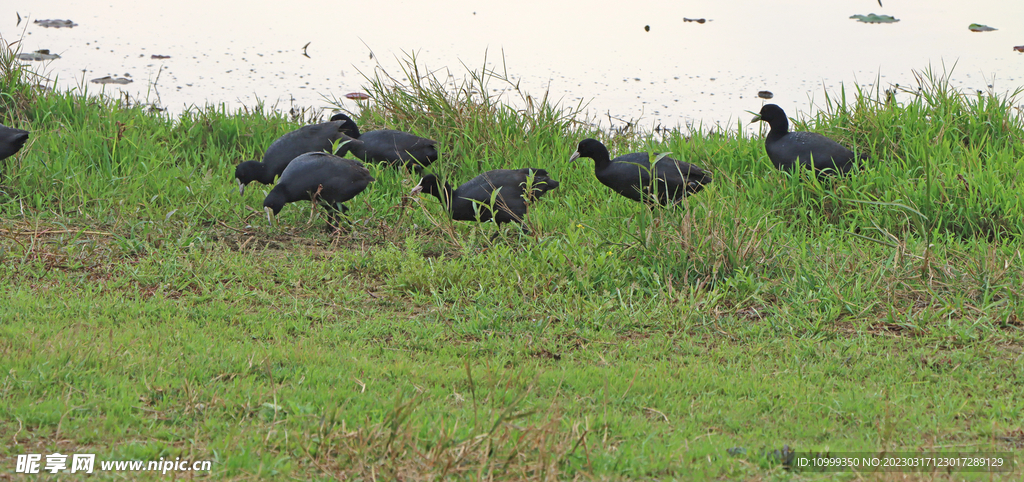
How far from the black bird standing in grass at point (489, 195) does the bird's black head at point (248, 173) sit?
53.4 inches

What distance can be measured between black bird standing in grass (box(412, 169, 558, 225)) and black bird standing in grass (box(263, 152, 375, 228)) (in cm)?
47

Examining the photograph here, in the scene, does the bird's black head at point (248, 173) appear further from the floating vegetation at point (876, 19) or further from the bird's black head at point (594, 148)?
the floating vegetation at point (876, 19)

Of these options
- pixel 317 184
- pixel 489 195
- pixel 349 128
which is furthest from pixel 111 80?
pixel 489 195

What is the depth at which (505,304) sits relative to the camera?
5051mm

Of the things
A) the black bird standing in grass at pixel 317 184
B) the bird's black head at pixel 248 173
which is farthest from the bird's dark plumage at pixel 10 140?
the black bird standing in grass at pixel 317 184

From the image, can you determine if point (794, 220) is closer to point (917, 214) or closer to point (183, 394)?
point (917, 214)

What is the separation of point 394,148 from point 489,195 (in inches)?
54.6

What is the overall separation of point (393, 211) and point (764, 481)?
428cm

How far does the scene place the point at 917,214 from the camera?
602 cm

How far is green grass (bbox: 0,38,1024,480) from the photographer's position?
3242 millimetres

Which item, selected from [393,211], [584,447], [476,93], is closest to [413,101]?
[476,93]

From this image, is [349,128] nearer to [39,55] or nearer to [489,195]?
[489,195]

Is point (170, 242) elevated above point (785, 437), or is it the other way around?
point (785, 437)

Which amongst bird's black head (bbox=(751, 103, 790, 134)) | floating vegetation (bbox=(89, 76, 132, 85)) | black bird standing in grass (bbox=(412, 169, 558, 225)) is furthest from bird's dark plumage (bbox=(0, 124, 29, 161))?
bird's black head (bbox=(751, 103, 790, 134))
